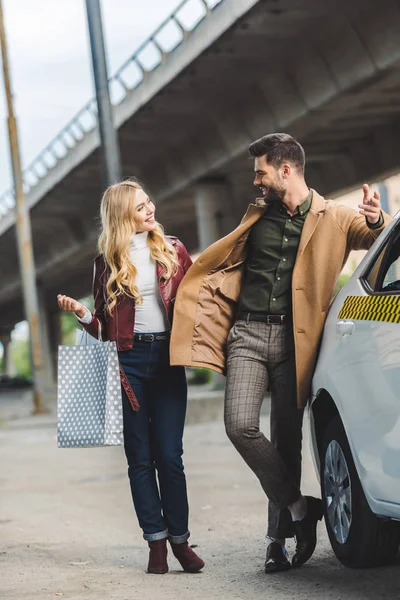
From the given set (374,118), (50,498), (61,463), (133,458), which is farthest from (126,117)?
(133,458)

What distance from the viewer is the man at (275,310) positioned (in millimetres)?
6230

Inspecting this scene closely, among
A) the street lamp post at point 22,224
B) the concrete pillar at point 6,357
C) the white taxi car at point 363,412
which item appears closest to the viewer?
the white taxi car at point 363,412

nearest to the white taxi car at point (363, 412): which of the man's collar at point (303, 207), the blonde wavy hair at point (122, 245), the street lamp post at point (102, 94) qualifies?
the man's collar at point (303, 207)

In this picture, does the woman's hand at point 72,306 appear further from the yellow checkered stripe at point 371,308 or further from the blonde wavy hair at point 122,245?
Result: the yellow checkered stripe at point 371,308

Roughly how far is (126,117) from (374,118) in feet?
18.3

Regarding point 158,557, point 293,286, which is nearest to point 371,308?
point 293,286

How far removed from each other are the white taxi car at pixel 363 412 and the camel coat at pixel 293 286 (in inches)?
3.5

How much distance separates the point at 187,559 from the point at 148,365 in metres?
0.99

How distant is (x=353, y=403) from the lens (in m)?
5.62

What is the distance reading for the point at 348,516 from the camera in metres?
6.02

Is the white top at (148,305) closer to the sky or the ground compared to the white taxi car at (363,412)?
closer to the sky

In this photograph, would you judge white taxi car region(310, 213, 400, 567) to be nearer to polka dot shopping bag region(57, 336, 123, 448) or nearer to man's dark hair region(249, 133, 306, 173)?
man's dark hair region(249, 133, 306, 173)

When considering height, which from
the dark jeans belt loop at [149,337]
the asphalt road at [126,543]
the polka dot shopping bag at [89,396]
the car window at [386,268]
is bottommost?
the asphalt road at [126,543]

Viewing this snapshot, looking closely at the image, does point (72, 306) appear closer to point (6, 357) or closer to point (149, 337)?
point (149, 337)
